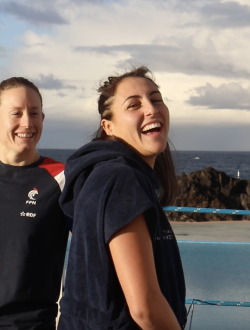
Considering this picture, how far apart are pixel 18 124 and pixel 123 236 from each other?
91 cm

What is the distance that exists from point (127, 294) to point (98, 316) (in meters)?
0.11

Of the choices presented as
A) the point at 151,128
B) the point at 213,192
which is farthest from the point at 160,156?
the point at 213,192

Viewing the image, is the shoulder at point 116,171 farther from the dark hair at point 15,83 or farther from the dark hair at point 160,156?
the dark hair at point 15,83

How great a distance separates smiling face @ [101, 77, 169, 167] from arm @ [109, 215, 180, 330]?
325mm

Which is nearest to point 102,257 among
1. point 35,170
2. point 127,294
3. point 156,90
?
point 127,294

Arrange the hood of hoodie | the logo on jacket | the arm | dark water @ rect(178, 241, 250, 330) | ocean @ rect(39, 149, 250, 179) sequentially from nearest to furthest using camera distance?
1. the arm
2. the hood of hoodie
3. the logo on jacket
4. dark water @ rect(178, 241, 250, 330)
5. ocean @ rect(39, 149, 250, 179)

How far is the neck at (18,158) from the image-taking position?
6.89 ft

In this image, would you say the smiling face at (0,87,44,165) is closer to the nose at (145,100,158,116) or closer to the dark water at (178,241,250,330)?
the nose at (145,100,158,116)

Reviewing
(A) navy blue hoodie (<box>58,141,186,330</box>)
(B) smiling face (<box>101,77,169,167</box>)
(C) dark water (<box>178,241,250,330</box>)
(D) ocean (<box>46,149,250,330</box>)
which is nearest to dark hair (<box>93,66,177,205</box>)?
(B) smiling face (<box>101,77,169,167</box>)

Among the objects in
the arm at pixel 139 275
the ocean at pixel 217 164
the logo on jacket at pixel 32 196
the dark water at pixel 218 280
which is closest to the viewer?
the arm at pixel 139 275

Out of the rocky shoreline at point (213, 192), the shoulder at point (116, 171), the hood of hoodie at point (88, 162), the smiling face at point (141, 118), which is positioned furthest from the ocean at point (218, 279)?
the rocky shoreline at point (213, 192)

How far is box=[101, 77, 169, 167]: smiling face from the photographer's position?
1610mm

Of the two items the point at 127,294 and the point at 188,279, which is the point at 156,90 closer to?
the point at 127,294

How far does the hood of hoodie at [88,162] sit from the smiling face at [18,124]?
1.77 feet
